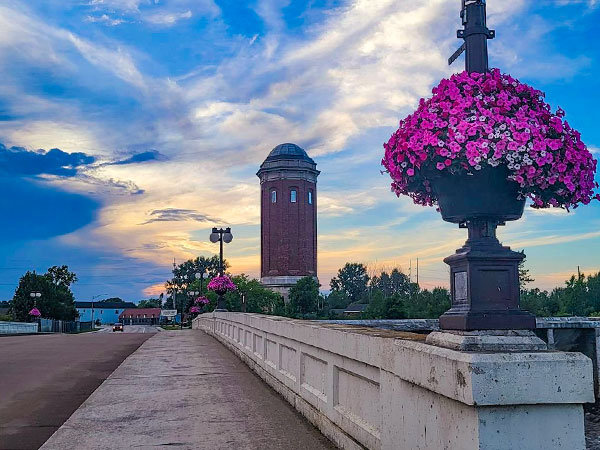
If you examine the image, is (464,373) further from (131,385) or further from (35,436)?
(131,385)

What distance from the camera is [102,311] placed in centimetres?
19125

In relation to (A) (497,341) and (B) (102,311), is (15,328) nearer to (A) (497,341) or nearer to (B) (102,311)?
(A) (497,341)

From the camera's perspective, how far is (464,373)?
3.29m

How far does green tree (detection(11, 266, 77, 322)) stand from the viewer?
74.7m

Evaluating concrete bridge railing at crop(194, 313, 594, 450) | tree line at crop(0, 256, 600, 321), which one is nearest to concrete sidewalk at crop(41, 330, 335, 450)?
concrete bridge railing at crop(194, 313, 594, 450)

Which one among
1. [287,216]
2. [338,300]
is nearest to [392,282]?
[338,300]

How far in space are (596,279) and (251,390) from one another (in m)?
84.9

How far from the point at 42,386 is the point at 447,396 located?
9.75 m

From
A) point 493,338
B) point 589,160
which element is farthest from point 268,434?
point 589,160

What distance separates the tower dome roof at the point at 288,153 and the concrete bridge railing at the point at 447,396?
90.9m

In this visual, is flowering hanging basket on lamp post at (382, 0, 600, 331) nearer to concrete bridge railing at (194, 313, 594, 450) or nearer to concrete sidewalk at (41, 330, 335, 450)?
concrete bridge railing at (194, 313, 594, 450)

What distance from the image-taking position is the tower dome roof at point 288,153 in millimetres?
96562

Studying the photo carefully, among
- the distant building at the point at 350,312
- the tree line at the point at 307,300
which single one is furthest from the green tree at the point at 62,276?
the distant building at the point at 350,312

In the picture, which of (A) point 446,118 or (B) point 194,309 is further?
(B) point 194,309
